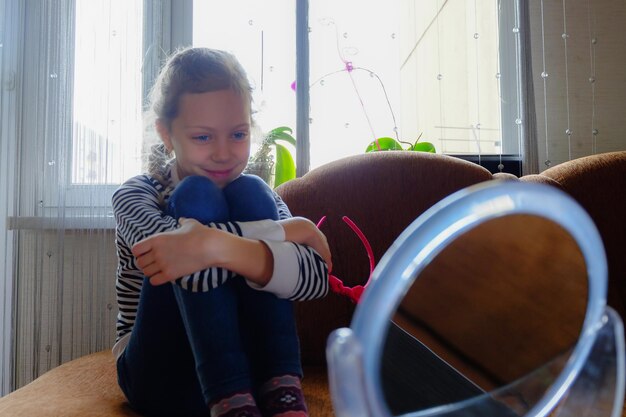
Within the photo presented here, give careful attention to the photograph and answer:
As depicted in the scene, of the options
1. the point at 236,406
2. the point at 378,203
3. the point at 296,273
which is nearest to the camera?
the point at 236,406

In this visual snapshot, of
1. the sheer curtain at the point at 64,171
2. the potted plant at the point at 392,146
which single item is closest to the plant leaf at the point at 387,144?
the potted plant at the point at 392,146

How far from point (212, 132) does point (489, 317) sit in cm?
56

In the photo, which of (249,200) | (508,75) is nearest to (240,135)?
(249,200)

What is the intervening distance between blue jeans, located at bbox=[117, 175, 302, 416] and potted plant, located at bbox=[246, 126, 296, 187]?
2.18 feet

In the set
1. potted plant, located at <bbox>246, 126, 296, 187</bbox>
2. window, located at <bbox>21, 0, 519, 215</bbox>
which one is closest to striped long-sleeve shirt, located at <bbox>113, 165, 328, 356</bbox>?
potted plant, located at <bbox>246, 126, 296, 187</bbox>

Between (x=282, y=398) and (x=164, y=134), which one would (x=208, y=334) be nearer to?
(x=282, y=398)

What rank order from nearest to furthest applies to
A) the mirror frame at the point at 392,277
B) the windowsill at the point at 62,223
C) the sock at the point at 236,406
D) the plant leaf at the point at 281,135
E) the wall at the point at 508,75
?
the mirror frame at the point at 392,277 → the sock at the point at 236,406 → the windowsill at the point at 62,223 → the plant leaf at the point at 281,135 → the wall at the point at 508,75

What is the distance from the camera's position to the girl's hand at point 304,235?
908 mm

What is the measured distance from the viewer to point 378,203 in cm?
141

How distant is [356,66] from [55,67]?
84 cm

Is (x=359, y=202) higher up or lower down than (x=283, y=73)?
lower down

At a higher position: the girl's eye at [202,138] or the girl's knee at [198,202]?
the girl's eye at [202,138]

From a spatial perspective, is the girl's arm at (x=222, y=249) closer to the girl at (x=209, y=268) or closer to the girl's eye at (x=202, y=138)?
the girl at (x=209, y=268)

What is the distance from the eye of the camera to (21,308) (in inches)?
63.7
